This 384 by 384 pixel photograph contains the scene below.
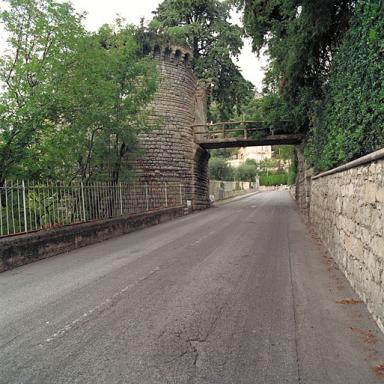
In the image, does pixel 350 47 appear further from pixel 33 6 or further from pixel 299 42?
pixel 33 6

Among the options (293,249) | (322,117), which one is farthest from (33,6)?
(293,249)

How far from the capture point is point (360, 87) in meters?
5.73

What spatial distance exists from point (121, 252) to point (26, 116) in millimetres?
4147

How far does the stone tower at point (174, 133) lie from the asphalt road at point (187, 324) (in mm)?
16290

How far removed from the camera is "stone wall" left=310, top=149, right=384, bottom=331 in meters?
3.89

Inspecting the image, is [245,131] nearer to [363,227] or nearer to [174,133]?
[174,133]

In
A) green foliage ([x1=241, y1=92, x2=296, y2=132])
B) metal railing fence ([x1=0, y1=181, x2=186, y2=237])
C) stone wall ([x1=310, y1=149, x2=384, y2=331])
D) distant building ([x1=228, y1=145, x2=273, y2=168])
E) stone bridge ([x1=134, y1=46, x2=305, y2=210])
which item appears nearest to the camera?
stone wall ([x1=310, y1=149, x2=384, y2=331])

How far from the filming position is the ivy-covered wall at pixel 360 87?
480cm

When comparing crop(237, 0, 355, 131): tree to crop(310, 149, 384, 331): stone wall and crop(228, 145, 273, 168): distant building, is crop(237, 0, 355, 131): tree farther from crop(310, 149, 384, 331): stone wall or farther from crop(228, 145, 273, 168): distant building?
crop(228, 145, 273, 168): distant building

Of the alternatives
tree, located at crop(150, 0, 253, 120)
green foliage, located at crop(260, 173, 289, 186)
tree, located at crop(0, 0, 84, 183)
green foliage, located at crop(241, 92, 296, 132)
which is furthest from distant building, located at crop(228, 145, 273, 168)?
tree, located at crop(0, 0, 84, 183)

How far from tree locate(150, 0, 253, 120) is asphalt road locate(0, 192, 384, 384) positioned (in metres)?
26.6

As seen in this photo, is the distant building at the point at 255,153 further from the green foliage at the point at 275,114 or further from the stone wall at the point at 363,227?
the stone wall at the point at 363,227

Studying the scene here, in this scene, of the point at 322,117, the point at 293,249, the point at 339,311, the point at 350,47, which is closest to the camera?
the point at 339,311

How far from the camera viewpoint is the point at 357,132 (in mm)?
5660
